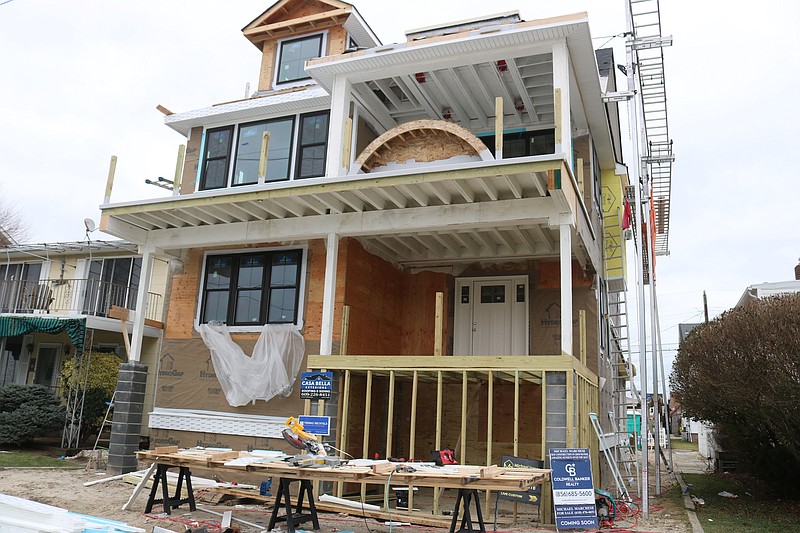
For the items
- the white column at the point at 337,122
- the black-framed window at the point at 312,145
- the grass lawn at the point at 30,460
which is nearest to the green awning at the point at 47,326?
the grass lawn at the point at 30,460

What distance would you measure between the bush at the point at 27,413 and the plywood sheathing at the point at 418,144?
11.2m

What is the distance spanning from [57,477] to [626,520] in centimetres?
1016

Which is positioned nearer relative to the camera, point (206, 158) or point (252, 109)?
point (252, 109)

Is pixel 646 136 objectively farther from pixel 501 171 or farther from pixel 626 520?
pixel 626 520

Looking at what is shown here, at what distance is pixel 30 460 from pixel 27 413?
2.46 metres

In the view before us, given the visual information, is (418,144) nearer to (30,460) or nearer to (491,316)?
(491,316)

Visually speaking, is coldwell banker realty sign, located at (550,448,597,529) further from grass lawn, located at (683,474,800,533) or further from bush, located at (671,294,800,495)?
bush, located at (671,294,800,495)

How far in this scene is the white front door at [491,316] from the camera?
549 inches

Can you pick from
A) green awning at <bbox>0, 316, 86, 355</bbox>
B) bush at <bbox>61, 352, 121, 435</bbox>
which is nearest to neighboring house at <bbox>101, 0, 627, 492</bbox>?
green awning at <bbox>0, 316, 86, 355</bbox>

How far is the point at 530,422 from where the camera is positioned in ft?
43.5

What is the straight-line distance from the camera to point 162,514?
9.37 m

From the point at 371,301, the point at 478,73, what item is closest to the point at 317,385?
the point at 371,301

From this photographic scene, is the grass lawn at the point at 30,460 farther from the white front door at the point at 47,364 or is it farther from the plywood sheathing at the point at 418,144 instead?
the plywood sheathing at the point at 418,144

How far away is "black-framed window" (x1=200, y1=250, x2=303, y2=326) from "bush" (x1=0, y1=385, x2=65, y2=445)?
6.34 meters
